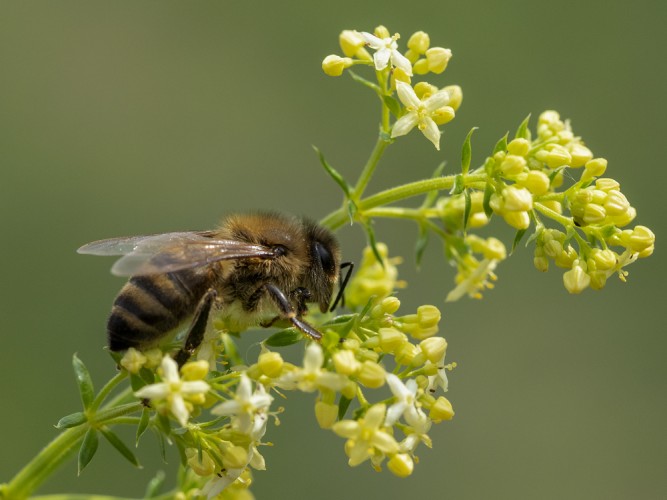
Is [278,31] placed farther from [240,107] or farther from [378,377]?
[378,377]

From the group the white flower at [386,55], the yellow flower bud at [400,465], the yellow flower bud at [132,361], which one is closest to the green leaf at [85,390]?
the yellow flower bud at [132,361]

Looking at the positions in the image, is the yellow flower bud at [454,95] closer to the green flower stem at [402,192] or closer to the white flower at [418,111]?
the white flower at [418,111]

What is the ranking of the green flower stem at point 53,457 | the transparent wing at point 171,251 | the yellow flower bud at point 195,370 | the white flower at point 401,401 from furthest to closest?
the green flower stem at point 53,457 < the white flower at point 401,401 < the yellow flower bud at point 195,370 < the transparent wing at point 171,251

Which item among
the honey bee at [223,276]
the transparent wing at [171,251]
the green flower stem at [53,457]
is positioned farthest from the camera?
the green flower stem at [53,457]

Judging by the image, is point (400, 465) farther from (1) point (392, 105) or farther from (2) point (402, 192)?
(1) point (392, 105)

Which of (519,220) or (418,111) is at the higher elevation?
(418,111)

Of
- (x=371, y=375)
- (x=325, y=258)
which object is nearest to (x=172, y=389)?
(x=371, y=375)
